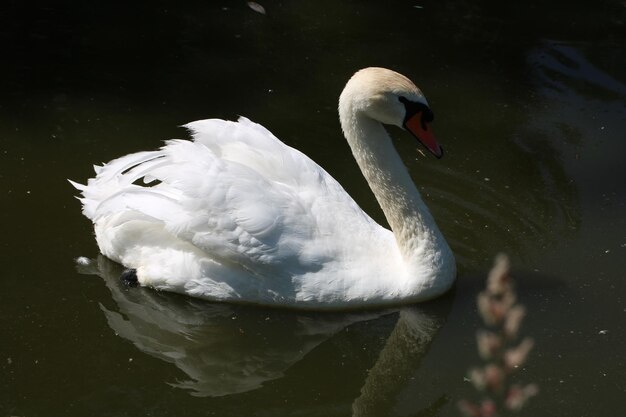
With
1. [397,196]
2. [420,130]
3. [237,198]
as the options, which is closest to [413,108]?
[420,130]

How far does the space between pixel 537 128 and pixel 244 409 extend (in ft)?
13.9

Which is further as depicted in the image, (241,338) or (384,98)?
(384,98)

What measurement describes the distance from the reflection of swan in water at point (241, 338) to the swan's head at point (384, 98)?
1193 mm

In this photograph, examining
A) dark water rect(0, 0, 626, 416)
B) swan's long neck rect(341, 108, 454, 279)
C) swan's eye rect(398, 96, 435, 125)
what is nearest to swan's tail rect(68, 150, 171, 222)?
dark water rect(0, 0, 626, 416)

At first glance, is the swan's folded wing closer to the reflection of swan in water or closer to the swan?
the swan

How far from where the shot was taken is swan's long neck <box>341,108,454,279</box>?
20.6 feet

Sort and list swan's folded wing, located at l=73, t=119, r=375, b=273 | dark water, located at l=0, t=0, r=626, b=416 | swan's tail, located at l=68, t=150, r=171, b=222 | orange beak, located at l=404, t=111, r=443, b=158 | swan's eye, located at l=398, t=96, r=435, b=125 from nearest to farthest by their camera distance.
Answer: dark water, located at l=0, t=0, r=626, b=416, swan's folded wing, located at l=73, t=119, r=375, b=273, swan's eye, located at l=398, t=96, r=435, b=125, orange beak, located at l=404, t=111, r=443, b=158, swan's tail, located at l=68, t=150, r=171, b=222

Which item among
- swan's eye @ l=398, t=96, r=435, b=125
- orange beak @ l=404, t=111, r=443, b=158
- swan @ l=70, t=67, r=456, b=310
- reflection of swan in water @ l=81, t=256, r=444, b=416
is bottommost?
reflection of swan in water @ l=81, t=256, r=444, b=416

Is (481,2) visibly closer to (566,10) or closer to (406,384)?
(566,10)

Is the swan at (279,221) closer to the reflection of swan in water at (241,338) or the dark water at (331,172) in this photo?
the reflection of swan in water at (241,338)

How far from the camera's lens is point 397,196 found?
21.1 feet

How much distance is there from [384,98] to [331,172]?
1707 millimetres

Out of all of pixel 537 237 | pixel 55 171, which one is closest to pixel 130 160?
pixel 55 171

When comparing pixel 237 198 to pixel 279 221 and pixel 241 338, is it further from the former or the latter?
pixel 241 338
